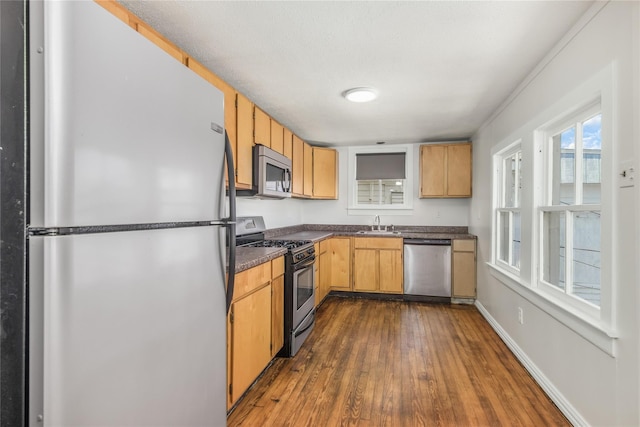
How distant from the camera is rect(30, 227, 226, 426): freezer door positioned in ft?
2.39

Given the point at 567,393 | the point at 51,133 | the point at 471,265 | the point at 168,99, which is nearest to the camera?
the point at 51,133

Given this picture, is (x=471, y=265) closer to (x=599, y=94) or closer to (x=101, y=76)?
(x=599, y=94)

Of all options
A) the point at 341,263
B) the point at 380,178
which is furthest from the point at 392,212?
the point at 341,263

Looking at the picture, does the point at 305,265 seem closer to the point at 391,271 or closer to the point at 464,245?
the point at 391,271

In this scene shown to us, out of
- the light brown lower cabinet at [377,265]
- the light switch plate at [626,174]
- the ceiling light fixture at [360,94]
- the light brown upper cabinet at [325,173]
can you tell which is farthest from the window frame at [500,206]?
the light brown upper cabinet at [325,173]

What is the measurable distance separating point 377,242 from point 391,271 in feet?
1.43

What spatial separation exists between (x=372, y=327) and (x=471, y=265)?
1.73m

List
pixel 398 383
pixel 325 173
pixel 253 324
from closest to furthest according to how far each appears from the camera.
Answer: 1. pixel 253 324
2. pixel 398 383
3. pixel 325 173

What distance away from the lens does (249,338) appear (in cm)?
196

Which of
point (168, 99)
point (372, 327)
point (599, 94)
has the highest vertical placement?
point (599, 94)

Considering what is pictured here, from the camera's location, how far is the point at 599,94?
156cm

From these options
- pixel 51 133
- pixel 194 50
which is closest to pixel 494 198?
pixel 194 50

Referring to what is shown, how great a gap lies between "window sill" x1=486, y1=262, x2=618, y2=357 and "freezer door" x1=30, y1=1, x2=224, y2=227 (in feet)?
6.45

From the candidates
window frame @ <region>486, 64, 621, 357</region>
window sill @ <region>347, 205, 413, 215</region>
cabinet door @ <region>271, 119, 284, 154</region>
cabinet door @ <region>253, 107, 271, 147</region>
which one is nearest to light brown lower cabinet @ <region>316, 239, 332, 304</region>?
window sill @ <region>347, 205, 413, 215</region>
